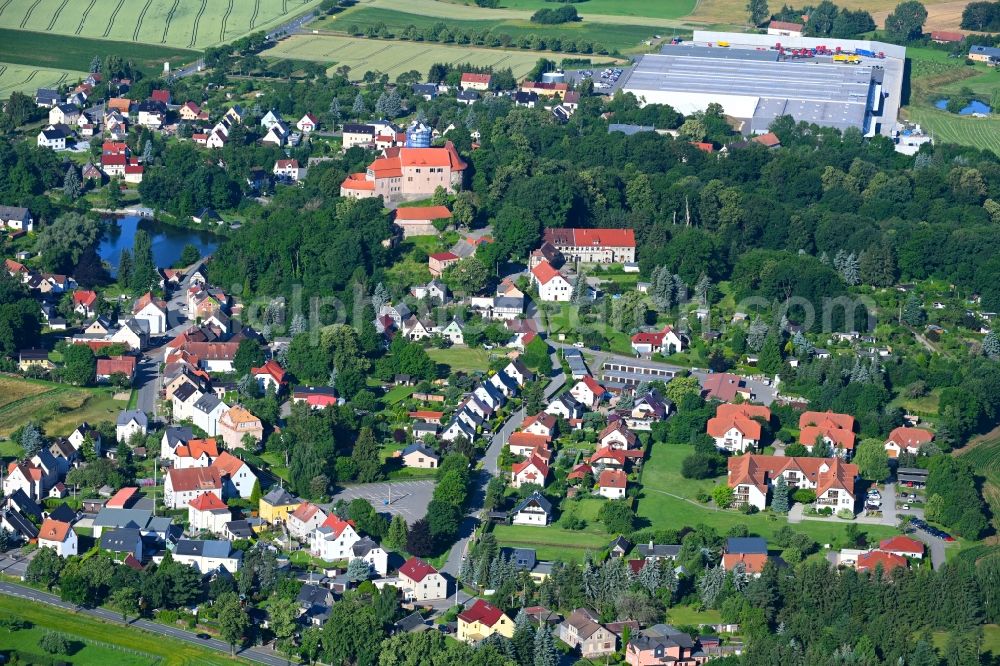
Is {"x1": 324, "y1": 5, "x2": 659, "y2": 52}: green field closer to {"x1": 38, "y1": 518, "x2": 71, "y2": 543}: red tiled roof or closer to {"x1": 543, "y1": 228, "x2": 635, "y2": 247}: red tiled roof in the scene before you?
{"x1": 543, "y1": 228, "x2": 635, "y2": 247}: red tiled roof

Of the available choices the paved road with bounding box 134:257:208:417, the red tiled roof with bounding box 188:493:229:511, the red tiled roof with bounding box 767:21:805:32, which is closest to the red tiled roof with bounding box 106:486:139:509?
the red tiled roof with bounding box 188:493:229:511

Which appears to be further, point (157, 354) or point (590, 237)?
point (590, 237)

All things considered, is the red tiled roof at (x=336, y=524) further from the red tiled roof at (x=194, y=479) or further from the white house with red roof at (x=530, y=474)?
the white house with red roof at (x=530, y=474)

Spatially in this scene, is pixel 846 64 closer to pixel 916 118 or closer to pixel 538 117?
pixel 916 118

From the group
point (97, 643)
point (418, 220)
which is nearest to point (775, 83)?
point (418, 220)

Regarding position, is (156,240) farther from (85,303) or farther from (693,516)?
(693,516)

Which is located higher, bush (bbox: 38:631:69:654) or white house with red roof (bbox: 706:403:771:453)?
white house with red roof (bbox: 706:403:771:453)
